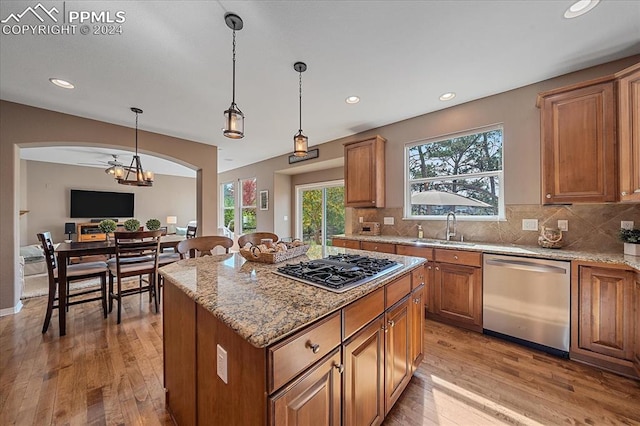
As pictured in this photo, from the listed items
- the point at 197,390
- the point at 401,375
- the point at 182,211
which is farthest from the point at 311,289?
the point at 182,211

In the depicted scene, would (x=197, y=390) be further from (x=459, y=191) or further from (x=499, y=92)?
(x=499, y=92)

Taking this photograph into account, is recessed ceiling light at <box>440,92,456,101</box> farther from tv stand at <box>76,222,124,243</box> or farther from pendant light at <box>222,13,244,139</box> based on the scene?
tv stand at <box>76,222,124,243</box>

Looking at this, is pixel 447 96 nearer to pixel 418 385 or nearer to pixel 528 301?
pixel 528 301

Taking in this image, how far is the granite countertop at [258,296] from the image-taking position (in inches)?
30.5

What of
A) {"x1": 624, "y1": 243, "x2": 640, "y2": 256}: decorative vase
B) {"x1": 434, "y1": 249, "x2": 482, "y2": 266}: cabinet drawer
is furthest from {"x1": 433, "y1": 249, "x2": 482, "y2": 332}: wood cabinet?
{"x1": 624, "y1": 243, "x2": 640, "y2": 256}: decorative vase

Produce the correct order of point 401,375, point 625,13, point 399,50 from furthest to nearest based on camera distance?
point 399,50 < point 625,13 < point 401,375

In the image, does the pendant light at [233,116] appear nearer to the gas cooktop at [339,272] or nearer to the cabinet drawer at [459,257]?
the gas cooktop at [339,272]

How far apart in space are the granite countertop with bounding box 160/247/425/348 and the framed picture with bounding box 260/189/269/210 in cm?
461

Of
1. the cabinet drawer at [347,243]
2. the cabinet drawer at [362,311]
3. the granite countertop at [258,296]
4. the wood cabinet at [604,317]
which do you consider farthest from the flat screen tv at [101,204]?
the wood cabinet at [604,317]

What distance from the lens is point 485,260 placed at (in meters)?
2.42

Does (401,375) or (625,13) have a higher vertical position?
(625,13)

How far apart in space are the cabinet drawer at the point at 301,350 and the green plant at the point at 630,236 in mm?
2730

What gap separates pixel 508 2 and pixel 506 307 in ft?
8.20

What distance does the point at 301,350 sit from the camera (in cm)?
84
